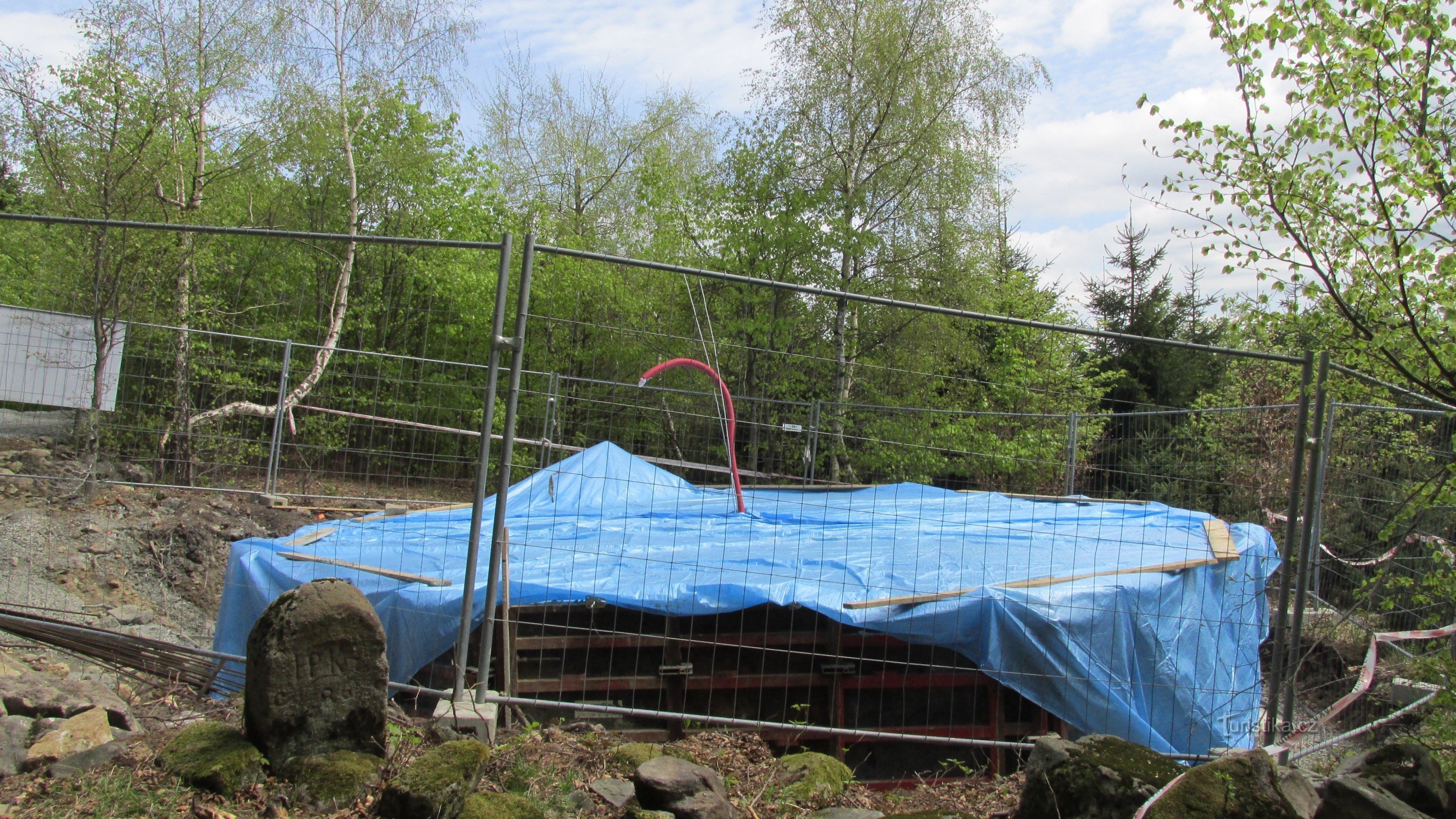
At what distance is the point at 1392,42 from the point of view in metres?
5.49

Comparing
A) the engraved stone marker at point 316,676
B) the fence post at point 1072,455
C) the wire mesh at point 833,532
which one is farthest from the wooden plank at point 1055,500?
the engraved stone marker at point 316,676

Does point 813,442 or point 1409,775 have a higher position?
point 813,442

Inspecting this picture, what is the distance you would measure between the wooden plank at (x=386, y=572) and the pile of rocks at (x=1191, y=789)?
2672 mm

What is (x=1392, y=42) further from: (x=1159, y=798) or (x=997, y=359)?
(x=997, y=359)

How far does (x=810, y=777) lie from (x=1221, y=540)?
11.2 ft

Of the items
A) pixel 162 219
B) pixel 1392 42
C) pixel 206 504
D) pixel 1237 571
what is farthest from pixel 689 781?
pixel 162 219

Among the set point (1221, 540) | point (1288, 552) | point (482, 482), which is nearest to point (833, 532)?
point (1221, 540)

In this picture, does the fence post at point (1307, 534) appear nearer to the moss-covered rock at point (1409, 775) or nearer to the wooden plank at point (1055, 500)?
the moss-covered rock at point (1409, 775)

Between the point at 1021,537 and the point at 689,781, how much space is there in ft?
10.8

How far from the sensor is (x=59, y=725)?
3.08m

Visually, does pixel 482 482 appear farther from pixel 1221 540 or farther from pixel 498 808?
pixel 1221 540

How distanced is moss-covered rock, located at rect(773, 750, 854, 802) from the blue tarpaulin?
830 mm

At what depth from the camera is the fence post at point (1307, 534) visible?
3.76m

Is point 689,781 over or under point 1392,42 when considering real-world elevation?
under
